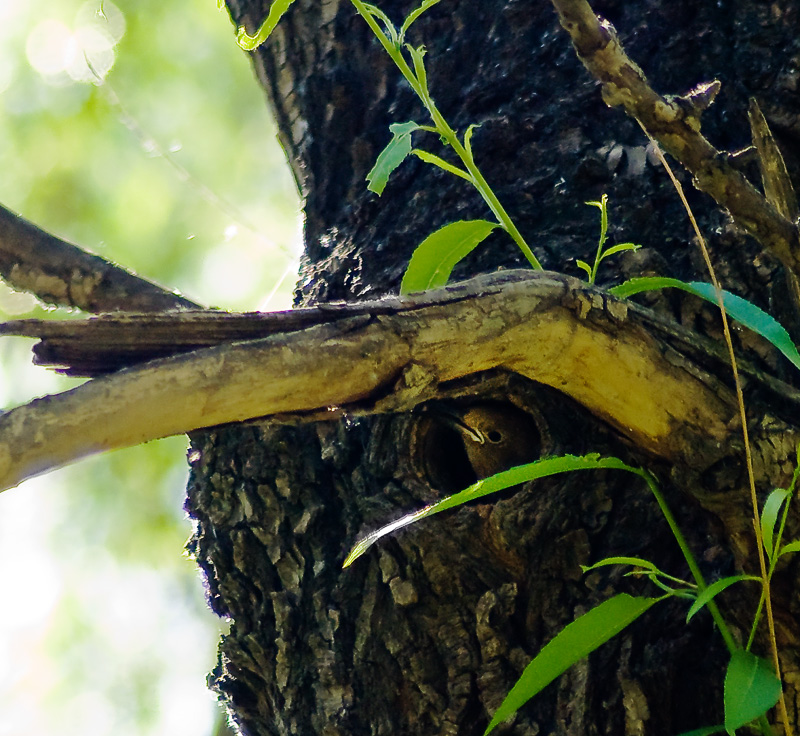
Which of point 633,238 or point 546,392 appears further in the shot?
point 633,238

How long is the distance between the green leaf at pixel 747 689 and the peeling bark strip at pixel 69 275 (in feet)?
2.48

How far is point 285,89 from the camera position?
1397 millimetres

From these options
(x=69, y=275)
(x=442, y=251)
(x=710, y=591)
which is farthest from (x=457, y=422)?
(x=69, y=275)

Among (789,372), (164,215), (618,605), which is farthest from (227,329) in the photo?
(164,215)

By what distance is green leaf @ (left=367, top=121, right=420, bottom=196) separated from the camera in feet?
2.59

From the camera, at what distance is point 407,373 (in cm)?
65

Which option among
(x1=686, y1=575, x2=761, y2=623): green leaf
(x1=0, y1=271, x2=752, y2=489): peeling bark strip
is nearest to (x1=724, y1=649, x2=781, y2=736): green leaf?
(x1=686, y1=575, x2=761, y2=623): green leaf

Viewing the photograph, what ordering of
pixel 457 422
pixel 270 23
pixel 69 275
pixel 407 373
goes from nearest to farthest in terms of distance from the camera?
pixel 407 373, pixel 270 23, pixel 457 422, pixel 69 275

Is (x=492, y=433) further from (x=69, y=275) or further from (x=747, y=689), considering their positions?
(x=69, y=275)

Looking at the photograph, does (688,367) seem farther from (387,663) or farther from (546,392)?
(387,663)

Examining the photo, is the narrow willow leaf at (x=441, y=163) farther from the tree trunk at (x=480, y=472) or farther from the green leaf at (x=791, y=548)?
the green leaf at (x=791, y=548)

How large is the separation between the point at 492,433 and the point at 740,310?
31cm

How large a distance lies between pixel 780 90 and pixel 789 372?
395 millimetres

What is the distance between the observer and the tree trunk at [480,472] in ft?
2.74
